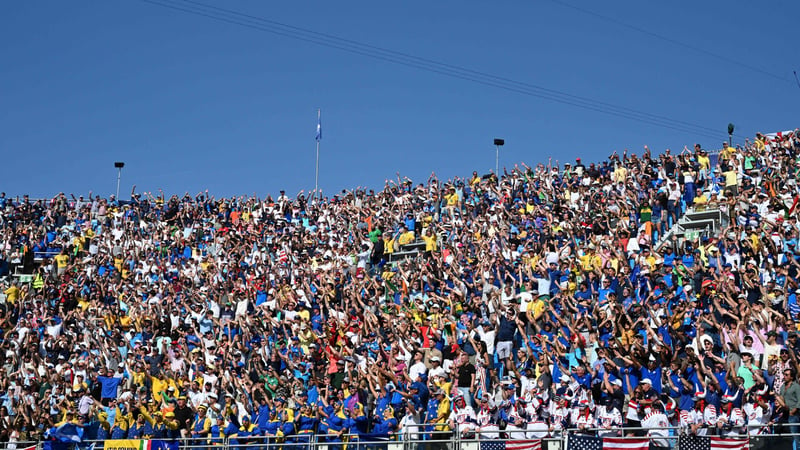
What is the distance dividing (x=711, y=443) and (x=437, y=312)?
364 inches

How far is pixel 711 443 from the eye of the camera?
40.4ft

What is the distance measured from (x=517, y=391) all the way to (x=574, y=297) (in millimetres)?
4105

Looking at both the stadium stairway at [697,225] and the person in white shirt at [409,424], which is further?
the stadium stairway at [697,225]

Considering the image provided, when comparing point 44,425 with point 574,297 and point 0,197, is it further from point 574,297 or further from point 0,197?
point 0,197

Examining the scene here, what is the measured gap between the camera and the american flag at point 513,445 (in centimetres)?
1359

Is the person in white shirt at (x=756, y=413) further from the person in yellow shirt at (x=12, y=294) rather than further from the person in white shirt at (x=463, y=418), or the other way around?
the person in yellow shirt at (x=12, y=294)

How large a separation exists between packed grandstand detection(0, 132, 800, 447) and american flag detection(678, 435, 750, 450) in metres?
0.28

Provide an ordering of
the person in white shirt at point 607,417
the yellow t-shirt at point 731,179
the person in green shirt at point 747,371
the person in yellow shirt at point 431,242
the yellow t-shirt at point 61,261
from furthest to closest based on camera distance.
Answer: the yellow t-shirt at point 61,261, the person in yellow shirt at point 431,242, the yellow t-shirt at point 731,179, the person in white shirt at point 607,417, the person in green shirt at point 747,371

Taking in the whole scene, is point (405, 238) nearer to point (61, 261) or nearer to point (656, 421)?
point (61, 261)

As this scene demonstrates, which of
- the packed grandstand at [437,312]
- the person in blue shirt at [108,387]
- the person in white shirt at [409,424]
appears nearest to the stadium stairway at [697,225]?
the packed grandstand at [437,312]

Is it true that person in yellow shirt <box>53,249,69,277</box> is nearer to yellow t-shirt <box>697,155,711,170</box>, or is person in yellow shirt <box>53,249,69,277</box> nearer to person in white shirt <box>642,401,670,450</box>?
yellow t-shirt <box>697,155,711,170</box>

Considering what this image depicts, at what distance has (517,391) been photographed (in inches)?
639

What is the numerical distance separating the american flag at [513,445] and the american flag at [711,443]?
1.98 m

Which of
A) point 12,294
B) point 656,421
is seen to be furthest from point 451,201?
point 656,421
